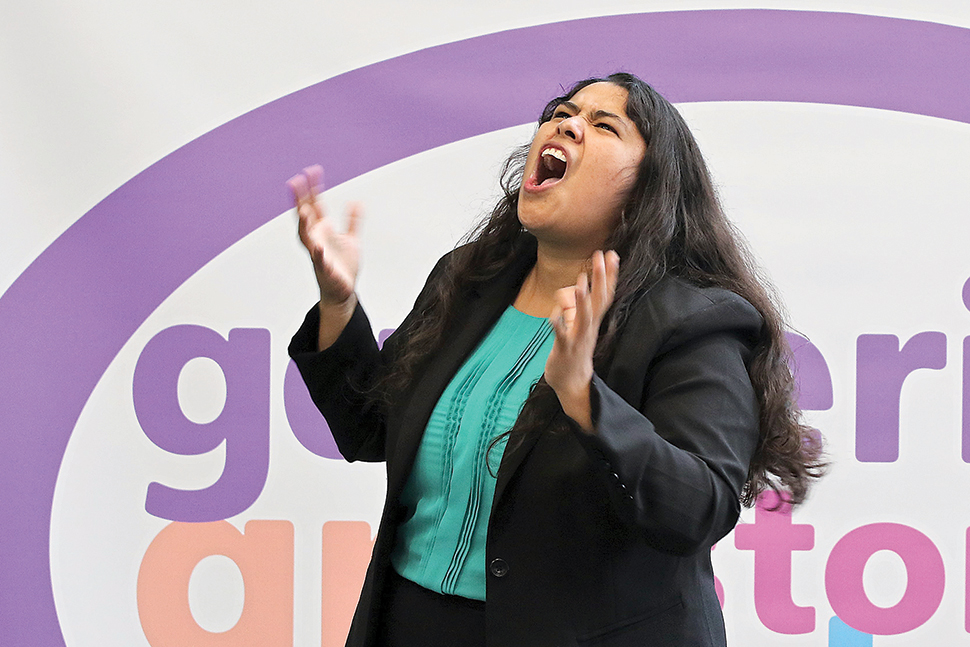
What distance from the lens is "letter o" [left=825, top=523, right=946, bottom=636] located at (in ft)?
6.16

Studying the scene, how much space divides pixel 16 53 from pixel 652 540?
1.65 meters

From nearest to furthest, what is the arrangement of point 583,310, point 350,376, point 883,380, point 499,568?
point 583,310 → point 499,568 → point 350,376 → point 883,380

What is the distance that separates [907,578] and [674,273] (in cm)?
121

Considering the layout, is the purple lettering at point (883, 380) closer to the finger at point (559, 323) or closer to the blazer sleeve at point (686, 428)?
the blazer sleeve at point (686, 428)

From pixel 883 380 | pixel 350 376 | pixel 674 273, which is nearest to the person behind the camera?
pixel 674 273

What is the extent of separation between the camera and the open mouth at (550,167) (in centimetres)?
110

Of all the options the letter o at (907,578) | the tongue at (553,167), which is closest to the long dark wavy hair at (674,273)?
the tongue at (553,167)

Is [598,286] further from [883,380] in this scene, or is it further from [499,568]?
[883,380]

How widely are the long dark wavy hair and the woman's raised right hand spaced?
0.40 feet

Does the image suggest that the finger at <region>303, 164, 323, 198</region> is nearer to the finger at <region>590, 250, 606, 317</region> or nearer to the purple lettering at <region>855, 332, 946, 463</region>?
the finger at <region>590, 250, 606, 317</region>

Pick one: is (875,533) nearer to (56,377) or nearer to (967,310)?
(967,310)

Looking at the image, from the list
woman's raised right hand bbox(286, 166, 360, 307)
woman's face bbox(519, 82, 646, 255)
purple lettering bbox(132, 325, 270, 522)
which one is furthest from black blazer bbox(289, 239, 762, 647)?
purple lettering bbox(132, 325, 270, 522)

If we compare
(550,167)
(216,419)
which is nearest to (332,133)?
(216,419)

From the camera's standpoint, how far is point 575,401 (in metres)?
0.81
